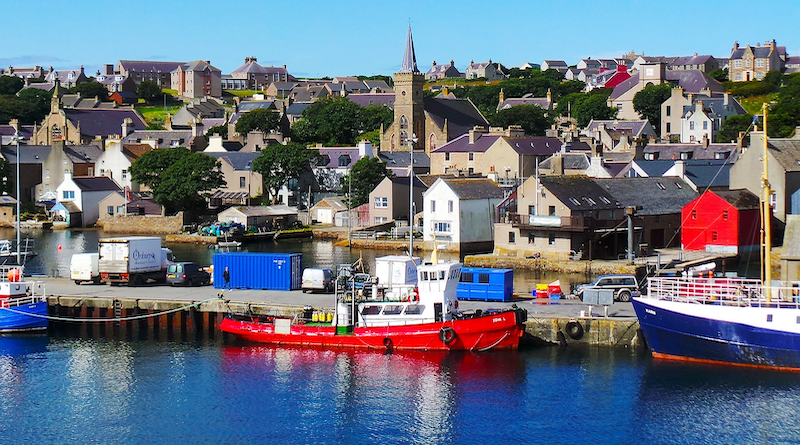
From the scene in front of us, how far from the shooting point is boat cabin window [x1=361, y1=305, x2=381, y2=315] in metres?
43.5

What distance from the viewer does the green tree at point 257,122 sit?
136 meters

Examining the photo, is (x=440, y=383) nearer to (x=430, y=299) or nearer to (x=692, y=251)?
(x=430, y=299)

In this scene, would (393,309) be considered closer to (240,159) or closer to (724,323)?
(724,323)

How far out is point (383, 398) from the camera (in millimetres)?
37219

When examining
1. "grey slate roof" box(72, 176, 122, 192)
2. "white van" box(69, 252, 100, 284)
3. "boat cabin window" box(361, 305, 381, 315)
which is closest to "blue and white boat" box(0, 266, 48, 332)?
"white van" box(69, 252, 100, 284)

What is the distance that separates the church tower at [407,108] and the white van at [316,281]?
71.1 metres

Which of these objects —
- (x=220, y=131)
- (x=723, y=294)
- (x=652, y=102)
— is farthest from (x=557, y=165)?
(x=220, y=131)

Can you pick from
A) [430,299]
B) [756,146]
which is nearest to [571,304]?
[430,299]

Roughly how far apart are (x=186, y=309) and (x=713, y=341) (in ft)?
71.6

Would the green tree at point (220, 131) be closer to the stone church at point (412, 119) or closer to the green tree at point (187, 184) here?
the stone church at point (412, 119)

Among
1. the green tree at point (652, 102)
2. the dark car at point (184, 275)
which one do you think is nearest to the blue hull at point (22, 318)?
the dark car at point (184, 275)

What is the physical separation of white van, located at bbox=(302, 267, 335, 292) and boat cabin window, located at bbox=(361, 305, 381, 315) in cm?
627

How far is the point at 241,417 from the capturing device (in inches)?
1407

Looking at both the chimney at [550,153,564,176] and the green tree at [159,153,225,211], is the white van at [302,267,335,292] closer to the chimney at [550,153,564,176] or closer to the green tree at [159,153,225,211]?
the chimney at [550,153,564,176]
